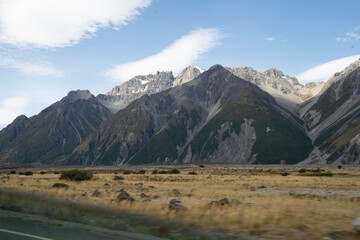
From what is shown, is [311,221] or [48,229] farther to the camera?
[311,221]

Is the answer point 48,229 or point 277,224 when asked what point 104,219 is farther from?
point 277,224

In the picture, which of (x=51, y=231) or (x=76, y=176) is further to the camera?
(x=76, y=176)

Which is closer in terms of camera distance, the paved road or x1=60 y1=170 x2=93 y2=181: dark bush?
the paved road

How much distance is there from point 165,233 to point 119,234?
6.02ft

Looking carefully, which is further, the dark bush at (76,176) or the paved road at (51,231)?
the dark bush at (76,176)

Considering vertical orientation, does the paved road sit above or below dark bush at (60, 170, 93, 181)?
above

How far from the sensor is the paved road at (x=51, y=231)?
11316 mm

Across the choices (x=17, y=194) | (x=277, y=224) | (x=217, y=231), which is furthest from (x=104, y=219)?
(x=17, y=194)

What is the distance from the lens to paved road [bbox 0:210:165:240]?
11316 mm

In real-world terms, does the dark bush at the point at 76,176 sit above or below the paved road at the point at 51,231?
below

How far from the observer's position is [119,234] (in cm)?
1230

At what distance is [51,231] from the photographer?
478 inches

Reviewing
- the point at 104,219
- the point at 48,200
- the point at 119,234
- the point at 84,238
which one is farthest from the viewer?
the point at 48,200

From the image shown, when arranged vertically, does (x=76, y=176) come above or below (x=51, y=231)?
below
